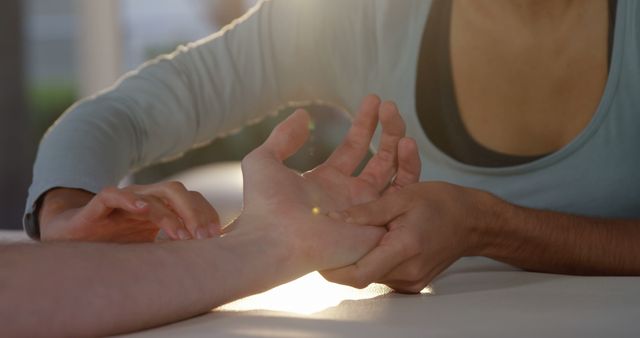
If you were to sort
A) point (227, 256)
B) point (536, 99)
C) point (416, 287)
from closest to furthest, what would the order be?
1. point (227, 256)
2. point (416, 287)
3. point (536, 99)

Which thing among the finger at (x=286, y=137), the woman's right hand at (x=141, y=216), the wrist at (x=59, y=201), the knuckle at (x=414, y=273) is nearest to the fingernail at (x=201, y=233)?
the woman's right hand at (x=141, y=216)

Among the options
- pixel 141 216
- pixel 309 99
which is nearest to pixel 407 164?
pixel 141 216

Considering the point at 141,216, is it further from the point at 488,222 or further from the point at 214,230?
the point at 488,222

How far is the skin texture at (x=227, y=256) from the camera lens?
2.70ft

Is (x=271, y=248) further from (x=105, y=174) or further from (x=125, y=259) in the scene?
(x=105, y=174)

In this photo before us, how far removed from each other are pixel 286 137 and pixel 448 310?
0.29 meters

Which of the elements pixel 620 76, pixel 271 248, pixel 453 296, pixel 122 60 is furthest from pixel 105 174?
pixel 122 60

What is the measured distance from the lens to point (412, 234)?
104 cm

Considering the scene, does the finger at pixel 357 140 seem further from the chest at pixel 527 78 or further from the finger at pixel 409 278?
the chest at pixel 527 78

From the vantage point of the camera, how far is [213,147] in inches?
201

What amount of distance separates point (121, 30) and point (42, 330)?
392 cm

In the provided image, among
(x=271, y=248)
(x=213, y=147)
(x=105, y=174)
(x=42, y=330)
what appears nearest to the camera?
(x=42, y=330)

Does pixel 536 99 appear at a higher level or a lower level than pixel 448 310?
higher

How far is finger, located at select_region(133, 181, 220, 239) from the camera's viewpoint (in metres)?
1.05
